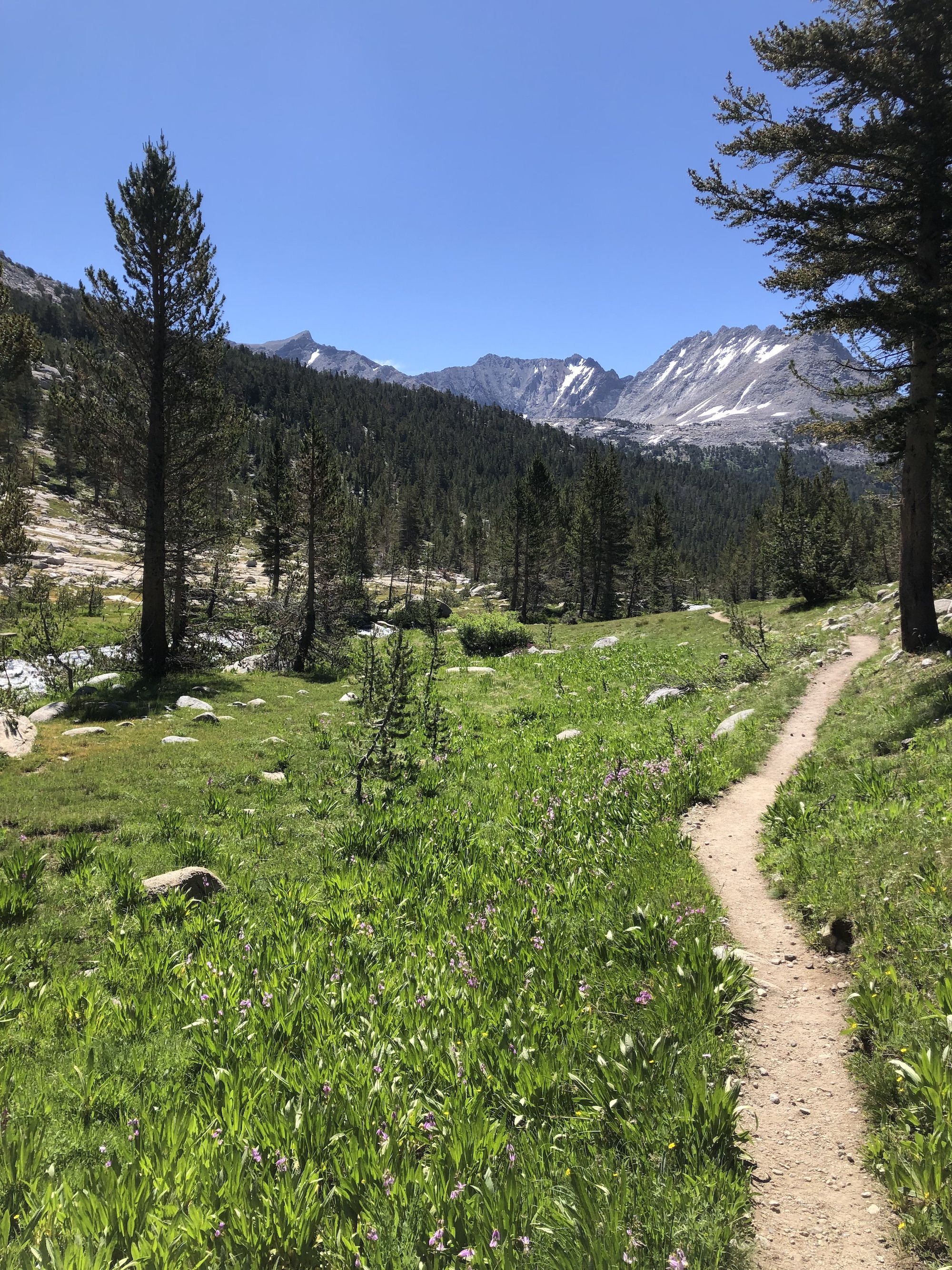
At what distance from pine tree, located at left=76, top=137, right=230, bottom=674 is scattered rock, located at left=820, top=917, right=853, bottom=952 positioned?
1950 cm

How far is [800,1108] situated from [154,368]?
2311cm

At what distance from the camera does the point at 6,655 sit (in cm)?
1717

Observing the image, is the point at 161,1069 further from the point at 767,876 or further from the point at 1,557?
the point at 1,557

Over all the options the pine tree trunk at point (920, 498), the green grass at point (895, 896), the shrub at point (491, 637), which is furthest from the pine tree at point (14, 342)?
the shrub at point (491, 637)

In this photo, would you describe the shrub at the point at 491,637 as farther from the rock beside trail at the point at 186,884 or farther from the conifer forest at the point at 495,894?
the rock beside trail at the point at 186,884

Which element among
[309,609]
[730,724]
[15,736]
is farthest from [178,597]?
[730,724]

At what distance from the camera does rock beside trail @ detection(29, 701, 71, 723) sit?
519 inches

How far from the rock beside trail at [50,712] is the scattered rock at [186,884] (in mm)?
8801

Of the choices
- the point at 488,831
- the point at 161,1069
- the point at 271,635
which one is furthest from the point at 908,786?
the point at 271,635

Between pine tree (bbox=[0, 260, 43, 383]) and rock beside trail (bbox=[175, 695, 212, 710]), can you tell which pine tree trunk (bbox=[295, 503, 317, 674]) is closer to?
rock beside trail (bbox=[175, 695, 212, 710])

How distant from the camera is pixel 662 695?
17.0 meters

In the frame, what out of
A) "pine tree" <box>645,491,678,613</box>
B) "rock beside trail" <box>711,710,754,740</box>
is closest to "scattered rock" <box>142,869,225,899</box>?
"rock beside trail" <box>711,710,754,740</box>

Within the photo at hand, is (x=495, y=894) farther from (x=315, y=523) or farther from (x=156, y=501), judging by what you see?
(x=315, y=523)

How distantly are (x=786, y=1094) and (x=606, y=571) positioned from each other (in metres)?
64.8
